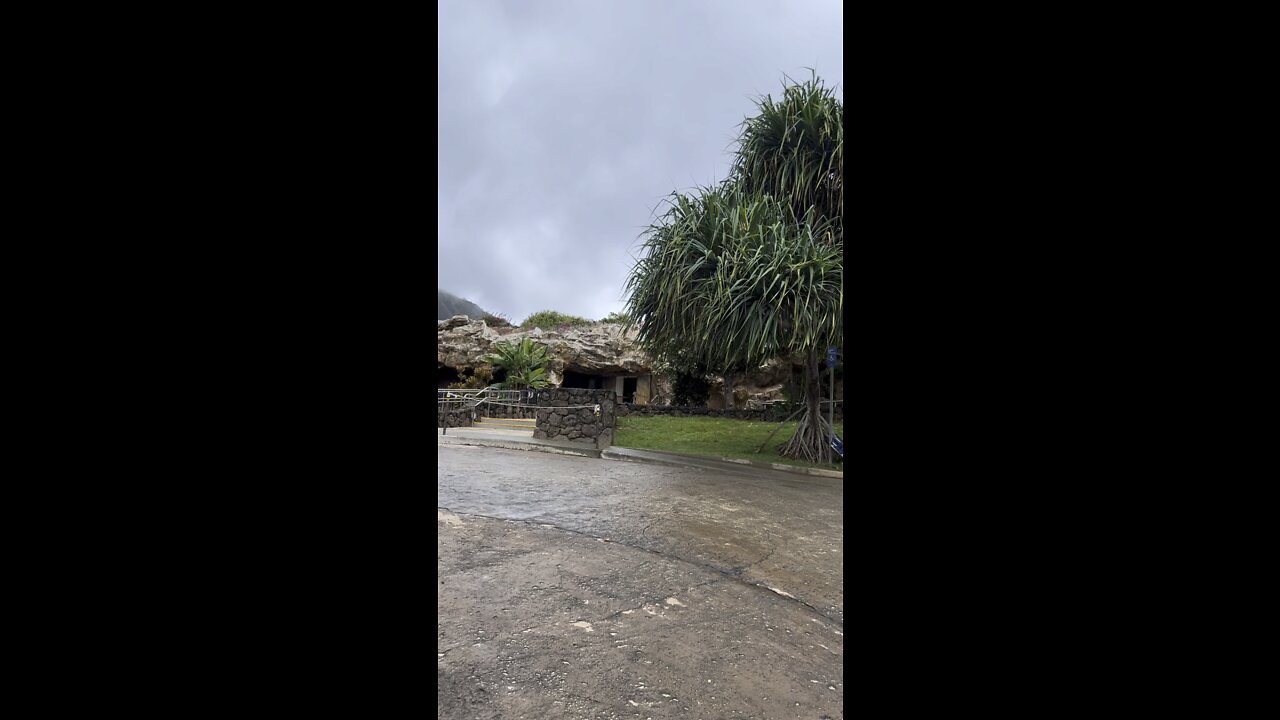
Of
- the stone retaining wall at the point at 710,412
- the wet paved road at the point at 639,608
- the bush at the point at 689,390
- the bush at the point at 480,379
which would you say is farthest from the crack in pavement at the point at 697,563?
the bush at the point at 689,390

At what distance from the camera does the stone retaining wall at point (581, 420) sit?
385 inches

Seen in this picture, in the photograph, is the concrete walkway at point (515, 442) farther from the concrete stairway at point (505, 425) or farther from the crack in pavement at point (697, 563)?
the crack in pavement at point (697, 563)

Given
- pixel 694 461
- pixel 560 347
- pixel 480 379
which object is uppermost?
pixel 560 347

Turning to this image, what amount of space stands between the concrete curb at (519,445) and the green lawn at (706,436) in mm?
1099

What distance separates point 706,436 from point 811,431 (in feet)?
9.86

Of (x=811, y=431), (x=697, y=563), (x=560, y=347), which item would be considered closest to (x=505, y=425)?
(x=560, y=347)

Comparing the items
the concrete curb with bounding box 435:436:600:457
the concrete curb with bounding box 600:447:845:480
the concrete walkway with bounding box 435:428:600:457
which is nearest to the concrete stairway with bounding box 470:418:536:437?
the concrete walkway with bounding box 435:428:600:457

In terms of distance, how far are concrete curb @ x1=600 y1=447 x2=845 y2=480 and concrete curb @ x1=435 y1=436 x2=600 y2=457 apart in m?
0.33

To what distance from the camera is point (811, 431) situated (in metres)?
8.62

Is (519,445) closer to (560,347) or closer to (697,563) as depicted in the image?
(697,563)

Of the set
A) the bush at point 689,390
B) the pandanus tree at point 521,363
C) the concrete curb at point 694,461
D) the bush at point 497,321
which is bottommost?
the concrete curb at point 694,461

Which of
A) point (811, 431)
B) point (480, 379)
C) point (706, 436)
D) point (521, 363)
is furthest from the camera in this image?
point (480, 379)
